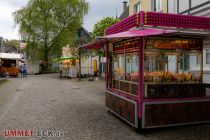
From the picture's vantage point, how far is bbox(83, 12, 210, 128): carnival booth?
725 cm

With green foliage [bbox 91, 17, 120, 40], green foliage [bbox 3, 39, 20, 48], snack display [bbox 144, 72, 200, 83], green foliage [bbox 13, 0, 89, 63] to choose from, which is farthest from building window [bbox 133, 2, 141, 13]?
green foliage [bbox 3, 39, 20, 48]

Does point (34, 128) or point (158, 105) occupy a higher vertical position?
point (158, 105)

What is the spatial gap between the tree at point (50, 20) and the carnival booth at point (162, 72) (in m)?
32.2

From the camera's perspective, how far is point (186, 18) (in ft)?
25.2

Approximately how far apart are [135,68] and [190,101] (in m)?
1.74

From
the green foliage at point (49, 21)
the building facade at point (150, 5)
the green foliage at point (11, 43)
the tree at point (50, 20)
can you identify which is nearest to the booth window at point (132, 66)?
the building facade at point (150, 5)

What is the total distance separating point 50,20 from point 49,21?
0.20 meters

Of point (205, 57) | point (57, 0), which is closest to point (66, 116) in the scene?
point (205, 57)

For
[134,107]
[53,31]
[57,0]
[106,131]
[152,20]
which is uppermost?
[57,0]

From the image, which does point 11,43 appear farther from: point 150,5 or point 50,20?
point 150,5

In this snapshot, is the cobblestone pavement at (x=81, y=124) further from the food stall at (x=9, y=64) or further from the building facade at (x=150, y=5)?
the food stall at (x=9, y=64)

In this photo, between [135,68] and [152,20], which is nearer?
[152,20]

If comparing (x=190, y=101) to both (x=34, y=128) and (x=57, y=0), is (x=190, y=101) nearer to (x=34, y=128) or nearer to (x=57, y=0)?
(x=34, y=128)

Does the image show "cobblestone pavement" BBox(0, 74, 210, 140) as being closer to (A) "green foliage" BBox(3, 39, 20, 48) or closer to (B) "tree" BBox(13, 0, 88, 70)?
(B) "tree" BBox(13, 0, 88, 70)
